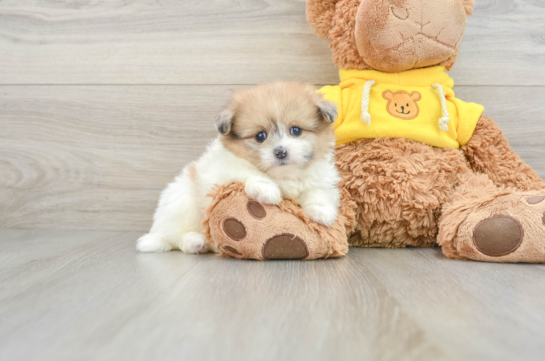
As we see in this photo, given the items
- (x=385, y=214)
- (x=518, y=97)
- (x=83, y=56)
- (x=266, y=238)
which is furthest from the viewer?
(x=83, y=56)

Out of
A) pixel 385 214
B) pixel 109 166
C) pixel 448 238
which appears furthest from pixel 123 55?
pixel 448 238

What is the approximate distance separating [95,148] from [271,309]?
54.7 inches

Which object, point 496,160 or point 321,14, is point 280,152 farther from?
point 496,160

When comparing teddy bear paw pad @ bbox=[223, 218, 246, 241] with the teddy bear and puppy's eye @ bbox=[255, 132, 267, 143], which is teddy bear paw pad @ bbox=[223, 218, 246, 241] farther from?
puppy's eye @ bbox=[255, 132, 267, 143]

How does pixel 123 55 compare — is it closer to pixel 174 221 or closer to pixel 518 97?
pixel 174 221

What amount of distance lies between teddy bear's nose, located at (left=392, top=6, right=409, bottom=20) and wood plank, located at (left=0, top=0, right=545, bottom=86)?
1.47 feet

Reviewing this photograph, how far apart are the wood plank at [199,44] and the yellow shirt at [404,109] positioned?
0.31 meters

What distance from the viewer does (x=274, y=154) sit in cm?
122

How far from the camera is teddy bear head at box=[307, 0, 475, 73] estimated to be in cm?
139

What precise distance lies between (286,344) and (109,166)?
1.48 meters

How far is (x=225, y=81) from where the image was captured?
1852 millimetres

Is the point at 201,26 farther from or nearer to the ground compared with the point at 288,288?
farther from the ground

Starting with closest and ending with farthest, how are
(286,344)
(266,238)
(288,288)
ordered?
(286,344) → (288,288) → (266,238)

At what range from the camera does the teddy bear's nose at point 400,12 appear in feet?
4.56
